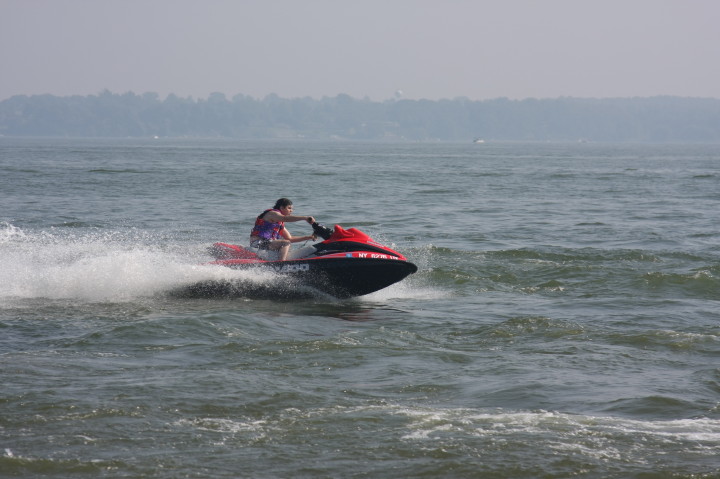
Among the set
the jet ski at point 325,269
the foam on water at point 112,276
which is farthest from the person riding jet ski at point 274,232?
the foam on water at point 112,276

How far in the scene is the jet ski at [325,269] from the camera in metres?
12.6

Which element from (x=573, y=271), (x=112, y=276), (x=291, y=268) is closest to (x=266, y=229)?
(x=291, y=268)

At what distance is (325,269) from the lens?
41.5 ft

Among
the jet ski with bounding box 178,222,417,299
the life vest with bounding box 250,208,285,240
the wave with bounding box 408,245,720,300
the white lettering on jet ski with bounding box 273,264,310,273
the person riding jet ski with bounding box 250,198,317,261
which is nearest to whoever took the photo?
the jet ski with bounding box 178,222,417,299

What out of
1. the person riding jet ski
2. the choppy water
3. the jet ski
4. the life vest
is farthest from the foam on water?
the life vest

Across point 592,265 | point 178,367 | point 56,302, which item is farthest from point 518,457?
point 592,265

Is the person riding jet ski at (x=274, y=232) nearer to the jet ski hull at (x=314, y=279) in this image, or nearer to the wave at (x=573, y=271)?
the jet ski hull at (x=314, y=279)

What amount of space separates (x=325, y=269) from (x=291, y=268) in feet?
1.68

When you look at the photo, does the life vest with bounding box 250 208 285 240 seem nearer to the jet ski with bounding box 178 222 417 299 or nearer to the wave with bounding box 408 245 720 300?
the jet ski with bounding box 178 222 417 299

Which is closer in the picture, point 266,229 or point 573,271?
point 266,229

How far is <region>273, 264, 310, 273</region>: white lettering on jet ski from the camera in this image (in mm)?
12727

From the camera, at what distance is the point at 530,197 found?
3447 centimetres

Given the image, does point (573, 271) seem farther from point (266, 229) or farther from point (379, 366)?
point (379, 366)

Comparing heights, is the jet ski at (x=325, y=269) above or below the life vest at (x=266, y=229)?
below
